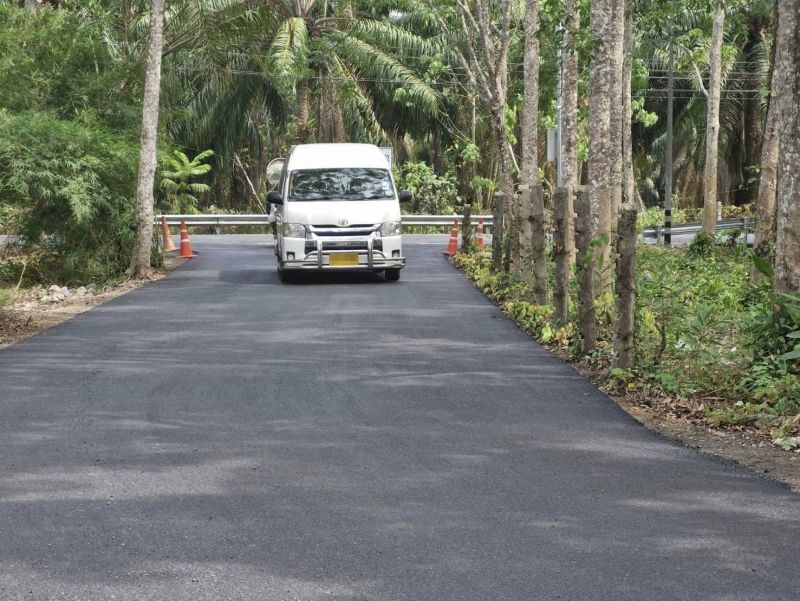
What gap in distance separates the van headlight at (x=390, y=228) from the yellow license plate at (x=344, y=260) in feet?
2.13

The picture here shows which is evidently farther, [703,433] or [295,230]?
[295,230]

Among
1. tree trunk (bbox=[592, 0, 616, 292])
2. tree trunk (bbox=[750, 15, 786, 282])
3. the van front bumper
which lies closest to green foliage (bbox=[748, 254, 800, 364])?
tree trunk (bbox=[592, 0, 616, 292])

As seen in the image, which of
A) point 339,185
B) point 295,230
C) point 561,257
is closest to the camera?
point 561,257

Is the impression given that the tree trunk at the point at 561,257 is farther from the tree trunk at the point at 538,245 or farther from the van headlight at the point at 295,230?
the van headlight at the point at 295,230

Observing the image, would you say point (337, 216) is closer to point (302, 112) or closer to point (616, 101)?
point (616, 101)

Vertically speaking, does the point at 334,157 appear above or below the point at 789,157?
above

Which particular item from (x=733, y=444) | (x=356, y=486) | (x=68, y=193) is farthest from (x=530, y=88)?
(x=356, y=486)

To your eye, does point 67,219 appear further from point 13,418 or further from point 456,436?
point 456,436

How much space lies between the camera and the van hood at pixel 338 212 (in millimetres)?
20969

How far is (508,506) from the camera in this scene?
675cm

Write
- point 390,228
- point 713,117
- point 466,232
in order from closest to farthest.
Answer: point 390,228, point 466,232, point 713,117

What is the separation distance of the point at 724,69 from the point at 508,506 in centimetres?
4280

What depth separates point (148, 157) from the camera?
23.3 m

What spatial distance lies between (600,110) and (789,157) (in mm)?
5879
